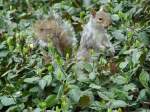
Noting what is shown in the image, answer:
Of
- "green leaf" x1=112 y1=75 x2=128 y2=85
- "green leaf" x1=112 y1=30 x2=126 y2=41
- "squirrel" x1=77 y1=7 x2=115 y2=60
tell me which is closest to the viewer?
"green leaf" x1=112 y1=75 x2=128 y2=85

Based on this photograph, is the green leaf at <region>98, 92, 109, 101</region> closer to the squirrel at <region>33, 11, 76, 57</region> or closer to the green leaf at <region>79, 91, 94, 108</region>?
the green leaf at <region>79, 91, 94, 108</region>

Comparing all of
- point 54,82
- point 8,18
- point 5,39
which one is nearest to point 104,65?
point 54,82

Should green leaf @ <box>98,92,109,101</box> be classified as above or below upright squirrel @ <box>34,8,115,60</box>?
below

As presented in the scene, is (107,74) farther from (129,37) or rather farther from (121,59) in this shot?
(129,37)

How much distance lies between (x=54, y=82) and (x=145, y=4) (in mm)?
1527

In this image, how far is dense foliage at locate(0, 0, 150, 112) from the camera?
13.0 feet

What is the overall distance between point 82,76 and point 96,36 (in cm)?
103

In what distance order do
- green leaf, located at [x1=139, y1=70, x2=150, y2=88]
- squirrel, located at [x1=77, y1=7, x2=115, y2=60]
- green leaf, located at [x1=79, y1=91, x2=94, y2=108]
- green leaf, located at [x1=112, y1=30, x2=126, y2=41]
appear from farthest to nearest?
1. green leaf, located at [x1=112, y1=30, x2=126, y2=41]
2. squirrel, located at [x1=77, y1=7, x2=115, y2=60]
3. green leaf, located at [x1=139, y1=70, x2=150, y2=88]
4. green leaf, located at [x1=79, y1=91, x2=94, y2=108]

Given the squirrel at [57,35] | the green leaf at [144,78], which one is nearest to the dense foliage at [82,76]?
the green leaf at [144,78]

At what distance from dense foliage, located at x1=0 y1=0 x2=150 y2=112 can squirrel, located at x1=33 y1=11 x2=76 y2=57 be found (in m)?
0.11

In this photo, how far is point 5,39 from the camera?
18.2 feet

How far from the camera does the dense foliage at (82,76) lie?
3.95 metres

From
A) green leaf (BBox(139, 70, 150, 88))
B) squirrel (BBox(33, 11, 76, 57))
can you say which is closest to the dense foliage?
green leaf (BBox(139, 70, 150, 88))

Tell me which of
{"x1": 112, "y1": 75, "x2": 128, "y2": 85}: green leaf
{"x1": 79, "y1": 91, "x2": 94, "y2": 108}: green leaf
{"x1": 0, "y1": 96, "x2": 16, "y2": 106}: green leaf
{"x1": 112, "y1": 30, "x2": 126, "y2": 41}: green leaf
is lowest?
{"x1": 0, "y1": 96, "x2": 16, "y2": 106}: green leaf
